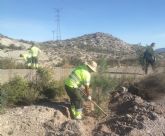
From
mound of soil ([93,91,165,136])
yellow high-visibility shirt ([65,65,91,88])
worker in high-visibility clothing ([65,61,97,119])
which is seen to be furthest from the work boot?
yellow high-visibility shirt ([65,65,91,88])

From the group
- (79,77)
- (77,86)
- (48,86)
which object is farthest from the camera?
(48,86)

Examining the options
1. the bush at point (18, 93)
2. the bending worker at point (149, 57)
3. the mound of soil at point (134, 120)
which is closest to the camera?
the mound of soil at point (134, 120)

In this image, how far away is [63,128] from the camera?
38.3ft

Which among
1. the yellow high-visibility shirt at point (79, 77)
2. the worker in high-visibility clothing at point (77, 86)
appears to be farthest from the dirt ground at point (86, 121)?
the yellow high-visibility shirt at point (79, 77)

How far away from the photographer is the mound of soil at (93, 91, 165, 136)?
1163 cm

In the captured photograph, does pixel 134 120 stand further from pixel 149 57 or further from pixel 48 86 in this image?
pixel 149 57

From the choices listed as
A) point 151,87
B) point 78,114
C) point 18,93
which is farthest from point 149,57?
point 78,114

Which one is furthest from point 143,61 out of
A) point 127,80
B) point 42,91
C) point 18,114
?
point 18,114

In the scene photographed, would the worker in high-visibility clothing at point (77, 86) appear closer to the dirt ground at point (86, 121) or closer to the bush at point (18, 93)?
the dirt ground at point (86, 121)

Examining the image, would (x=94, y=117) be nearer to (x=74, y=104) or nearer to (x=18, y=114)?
(x=74, y=104)

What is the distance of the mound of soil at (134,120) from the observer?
11.6 m

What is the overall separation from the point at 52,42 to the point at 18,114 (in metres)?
83.2

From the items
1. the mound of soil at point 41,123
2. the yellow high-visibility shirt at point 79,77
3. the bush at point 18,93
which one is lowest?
the mound of soil at point 41,123

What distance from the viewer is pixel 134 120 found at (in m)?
12.1
